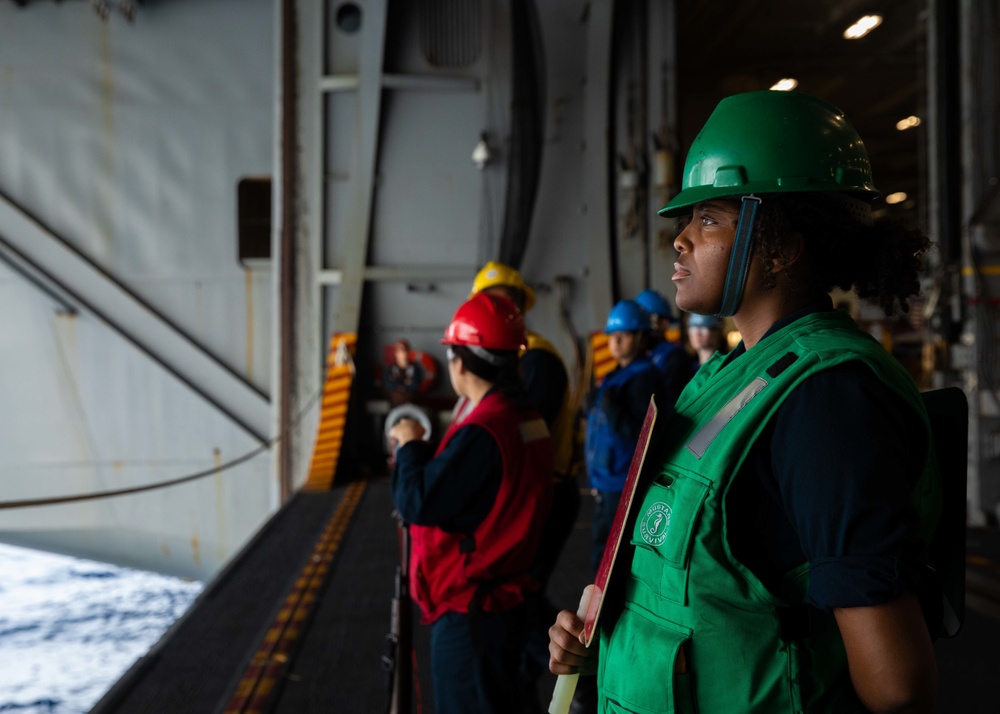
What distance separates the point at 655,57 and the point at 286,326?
5.00 meters

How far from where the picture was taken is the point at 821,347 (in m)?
1.01

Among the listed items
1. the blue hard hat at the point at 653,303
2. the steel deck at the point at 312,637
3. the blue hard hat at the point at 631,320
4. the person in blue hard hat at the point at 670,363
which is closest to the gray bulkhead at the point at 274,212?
the blue hard hat at the point at 653,303

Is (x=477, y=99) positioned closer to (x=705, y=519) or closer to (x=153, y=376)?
(x=153, y=376)

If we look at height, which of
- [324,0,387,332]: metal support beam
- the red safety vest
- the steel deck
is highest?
[324,0,387,332]: metal support beam

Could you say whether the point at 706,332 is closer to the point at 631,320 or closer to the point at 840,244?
the point at 631,320

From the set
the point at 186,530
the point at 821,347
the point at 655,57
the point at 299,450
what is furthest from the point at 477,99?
the point at 821,347

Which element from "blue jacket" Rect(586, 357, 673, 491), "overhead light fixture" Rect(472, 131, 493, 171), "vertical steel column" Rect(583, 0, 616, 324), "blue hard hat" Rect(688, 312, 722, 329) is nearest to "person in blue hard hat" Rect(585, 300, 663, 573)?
"blue jacket" Rect(586, 357, 673, 491)

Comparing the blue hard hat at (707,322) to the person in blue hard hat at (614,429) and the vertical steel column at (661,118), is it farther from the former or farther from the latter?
the vertical steel column at (661,118)

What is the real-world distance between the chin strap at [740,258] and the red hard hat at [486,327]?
4.11ft

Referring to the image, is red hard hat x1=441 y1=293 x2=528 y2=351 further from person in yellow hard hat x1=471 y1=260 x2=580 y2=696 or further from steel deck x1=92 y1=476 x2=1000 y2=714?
steel deck x1=92 y1=476 x2=1000 y2=714

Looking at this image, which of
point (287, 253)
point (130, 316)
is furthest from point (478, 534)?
point (130, 316)

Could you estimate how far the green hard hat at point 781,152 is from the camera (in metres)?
1.11

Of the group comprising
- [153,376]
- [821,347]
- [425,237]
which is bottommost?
[153,376]

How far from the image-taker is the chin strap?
1.12 meters
